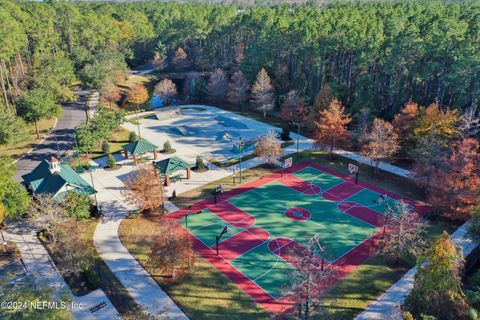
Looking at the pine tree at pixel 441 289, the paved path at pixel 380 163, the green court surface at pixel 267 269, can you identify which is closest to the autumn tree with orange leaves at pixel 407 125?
the paved path at pixel 380 163

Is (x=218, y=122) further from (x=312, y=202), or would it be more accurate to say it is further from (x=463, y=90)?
(x=463, y=90)

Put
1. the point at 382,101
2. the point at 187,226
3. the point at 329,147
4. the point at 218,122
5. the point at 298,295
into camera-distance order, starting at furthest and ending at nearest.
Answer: the point at 218,122 < the point at 382,101 < the point at 329,147 < the point at 187,226 < the point at 298,295

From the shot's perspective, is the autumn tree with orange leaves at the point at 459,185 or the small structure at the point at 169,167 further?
the small structure at the point at 169,167

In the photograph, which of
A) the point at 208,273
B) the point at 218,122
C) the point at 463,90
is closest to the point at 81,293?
the point at 208,273

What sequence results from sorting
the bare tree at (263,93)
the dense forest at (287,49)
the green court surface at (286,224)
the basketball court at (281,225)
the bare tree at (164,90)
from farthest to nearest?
the bare tree at (164,90)
the bare tree at (263,93)
the dense forest at (287,49)
the green court surface at (286,224)
the basketball court at (281,225)

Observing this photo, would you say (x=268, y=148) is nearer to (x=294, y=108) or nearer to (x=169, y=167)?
(x=169, y=167)

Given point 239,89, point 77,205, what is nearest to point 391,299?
point 77,205

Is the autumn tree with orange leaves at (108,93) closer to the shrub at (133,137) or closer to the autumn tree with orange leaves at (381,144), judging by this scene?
the shrub at (133,137)
